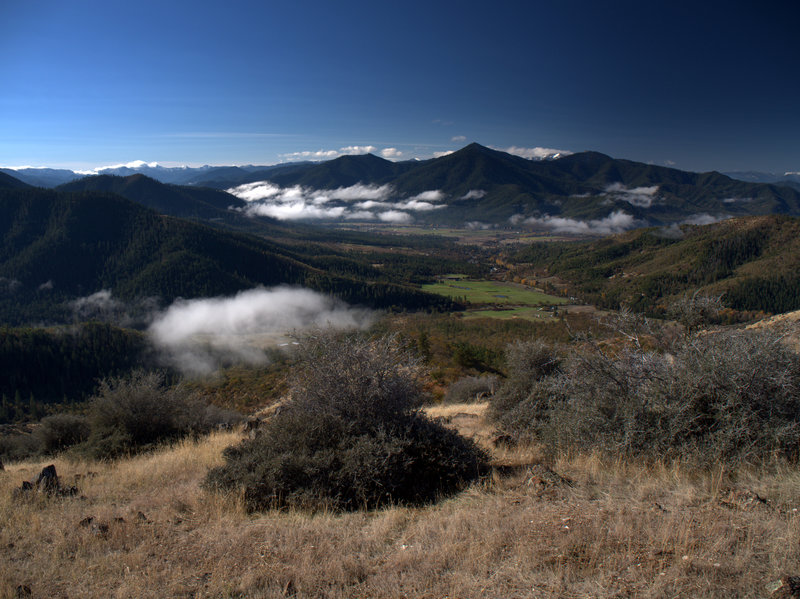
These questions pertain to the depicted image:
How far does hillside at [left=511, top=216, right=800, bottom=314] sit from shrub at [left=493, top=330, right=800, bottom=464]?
4447 inches

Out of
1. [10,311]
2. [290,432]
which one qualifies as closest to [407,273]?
[10,311]

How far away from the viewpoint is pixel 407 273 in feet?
579

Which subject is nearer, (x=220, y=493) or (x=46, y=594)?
(x=46, y=594)

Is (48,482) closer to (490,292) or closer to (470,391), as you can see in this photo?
(470,391)

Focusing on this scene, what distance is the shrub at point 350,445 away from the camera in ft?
20.7

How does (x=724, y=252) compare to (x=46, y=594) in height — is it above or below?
above

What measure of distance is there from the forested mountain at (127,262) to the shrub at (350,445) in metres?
120

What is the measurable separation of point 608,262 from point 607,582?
200 meters

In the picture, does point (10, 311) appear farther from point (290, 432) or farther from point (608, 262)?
point (608, 262)

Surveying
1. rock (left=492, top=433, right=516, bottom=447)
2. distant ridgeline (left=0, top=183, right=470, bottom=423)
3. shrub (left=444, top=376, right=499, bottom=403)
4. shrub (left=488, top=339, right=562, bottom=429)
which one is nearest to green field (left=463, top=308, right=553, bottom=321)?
distant ridgeline (left=0, top=183, right=470, bottom=423)

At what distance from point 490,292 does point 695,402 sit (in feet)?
453

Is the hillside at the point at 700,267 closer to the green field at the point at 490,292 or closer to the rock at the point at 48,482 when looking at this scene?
the green field at the point at 490,292

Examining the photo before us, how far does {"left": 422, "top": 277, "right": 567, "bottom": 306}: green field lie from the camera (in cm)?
12712

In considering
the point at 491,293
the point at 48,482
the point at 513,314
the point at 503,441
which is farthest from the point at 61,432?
the point at 491,293
